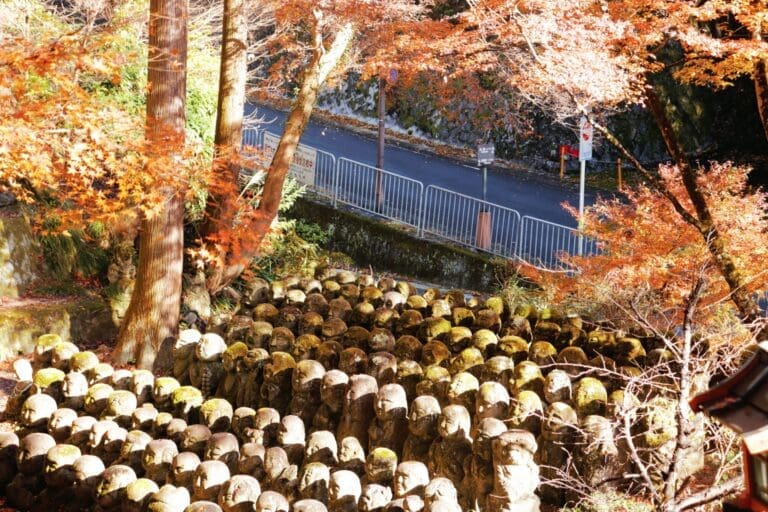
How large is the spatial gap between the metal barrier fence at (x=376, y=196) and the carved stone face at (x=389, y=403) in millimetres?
8560

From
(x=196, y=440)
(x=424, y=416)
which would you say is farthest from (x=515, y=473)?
(x=196, y=440)

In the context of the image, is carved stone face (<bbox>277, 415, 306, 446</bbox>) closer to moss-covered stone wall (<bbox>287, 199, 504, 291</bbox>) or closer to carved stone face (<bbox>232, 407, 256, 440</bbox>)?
carved stone face (<bbox>232, 407, 256, 440</bbox>)

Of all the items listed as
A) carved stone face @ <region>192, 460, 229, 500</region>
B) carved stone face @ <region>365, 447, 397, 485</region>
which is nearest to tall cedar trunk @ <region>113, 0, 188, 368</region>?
carved stone face @ <region>192, 460, 229, 500</region>

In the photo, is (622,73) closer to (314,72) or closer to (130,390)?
(314,72)

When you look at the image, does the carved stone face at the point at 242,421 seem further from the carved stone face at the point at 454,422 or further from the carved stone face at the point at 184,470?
the carved stone face at the point at 454,422

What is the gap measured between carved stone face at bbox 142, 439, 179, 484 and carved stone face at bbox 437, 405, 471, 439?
2.25m

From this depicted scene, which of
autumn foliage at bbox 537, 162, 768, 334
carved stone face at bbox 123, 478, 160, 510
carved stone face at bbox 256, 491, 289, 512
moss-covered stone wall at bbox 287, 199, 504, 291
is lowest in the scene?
moss-covered stone wall at bbox 287, 199, 504, 291

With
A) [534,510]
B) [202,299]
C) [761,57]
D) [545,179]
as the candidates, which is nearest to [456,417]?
[534,510]

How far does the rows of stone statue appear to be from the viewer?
641 cm

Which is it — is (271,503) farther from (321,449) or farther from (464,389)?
(464,389)

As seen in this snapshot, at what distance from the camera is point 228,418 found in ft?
25.5

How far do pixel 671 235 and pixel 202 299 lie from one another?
622cm

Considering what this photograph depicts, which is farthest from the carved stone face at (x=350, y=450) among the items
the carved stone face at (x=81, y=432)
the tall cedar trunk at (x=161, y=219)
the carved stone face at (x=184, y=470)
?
the tall cedar trunk at (x=161, y=219)

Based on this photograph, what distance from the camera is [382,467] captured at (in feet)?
21.4
